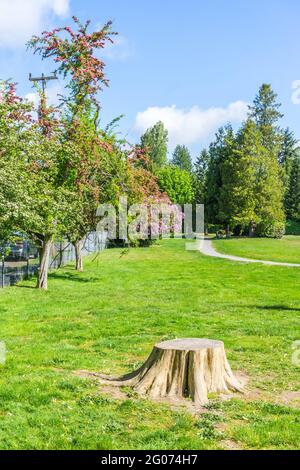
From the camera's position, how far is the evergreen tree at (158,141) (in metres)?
86.1

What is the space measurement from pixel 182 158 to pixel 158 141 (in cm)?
3452

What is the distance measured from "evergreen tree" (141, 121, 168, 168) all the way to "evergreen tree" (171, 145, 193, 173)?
31.4 m

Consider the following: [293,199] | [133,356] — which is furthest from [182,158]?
[133,356]

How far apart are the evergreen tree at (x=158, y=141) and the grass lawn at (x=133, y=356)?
210 feet

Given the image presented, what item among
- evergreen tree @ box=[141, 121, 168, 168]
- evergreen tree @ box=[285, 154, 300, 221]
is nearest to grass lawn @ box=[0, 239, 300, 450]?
evergreen tree @ box=[285, 154, 300, 221]

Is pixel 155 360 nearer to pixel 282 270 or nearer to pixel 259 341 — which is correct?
pixel 259 341

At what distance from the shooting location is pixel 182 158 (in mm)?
120438

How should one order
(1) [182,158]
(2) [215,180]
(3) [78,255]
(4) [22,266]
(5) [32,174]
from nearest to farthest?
(5) [32,174] → (4) [22,266] → (3) [78,255] → (2) [215,180] → (1) [182,158]

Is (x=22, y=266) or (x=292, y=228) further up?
(x=292, y=228)

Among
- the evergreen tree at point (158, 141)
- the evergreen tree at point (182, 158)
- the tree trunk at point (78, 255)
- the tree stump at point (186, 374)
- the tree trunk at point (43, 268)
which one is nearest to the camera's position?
the tree stump at point (186, 374)

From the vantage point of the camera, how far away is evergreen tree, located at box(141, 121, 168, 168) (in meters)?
86.1

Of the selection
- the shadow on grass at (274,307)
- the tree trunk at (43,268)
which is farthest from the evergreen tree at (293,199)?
the shadow on grass at (274,307)

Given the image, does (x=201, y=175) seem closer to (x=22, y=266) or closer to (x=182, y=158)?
(x=182, y=158)

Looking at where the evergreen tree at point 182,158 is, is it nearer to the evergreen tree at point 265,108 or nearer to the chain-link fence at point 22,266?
the evergreen tree at point 265,108
